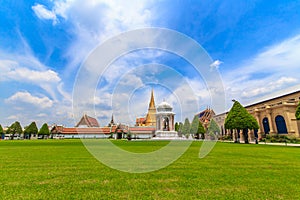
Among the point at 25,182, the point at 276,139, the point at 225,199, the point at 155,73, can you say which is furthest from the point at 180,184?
the point at 276,139

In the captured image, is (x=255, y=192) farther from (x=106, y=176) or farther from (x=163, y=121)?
(x=163, y=121)

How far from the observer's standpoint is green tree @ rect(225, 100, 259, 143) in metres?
37.4

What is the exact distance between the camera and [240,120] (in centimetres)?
3759

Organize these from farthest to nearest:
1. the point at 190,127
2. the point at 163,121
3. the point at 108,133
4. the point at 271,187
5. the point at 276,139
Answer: the point at 108,133 < the point at 190,127 < the point at 163,121 < the point at 276,139 < the point at 271,187

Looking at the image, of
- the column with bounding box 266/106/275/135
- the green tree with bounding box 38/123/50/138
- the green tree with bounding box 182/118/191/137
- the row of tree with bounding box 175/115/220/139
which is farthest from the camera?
the green tree with bounding box 38/123/50/138

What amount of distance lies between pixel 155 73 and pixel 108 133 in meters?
63.4

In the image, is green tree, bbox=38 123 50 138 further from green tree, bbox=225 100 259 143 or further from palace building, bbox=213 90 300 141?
palace building, bbox=213 90 300 141

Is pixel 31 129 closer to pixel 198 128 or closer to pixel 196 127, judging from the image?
pixel 196 127

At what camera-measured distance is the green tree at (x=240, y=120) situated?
3744 centimetres

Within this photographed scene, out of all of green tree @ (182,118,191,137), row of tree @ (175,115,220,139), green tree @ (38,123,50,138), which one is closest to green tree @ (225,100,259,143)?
row of tree @ (175,115,220,139)

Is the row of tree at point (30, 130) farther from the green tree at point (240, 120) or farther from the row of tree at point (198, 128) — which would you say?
the green tree at point (240, 120)

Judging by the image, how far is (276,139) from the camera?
42281 mm

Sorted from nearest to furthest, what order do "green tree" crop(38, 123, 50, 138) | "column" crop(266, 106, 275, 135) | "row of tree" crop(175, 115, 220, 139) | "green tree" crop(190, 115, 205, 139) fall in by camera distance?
"column" crop(266, 106, 275, 135) < "row of tree" crop(175, 115, 220, 139) < "green tree" crop(190, 115, 205, 139) < "green tree" crop(38, 123, 50, 138)

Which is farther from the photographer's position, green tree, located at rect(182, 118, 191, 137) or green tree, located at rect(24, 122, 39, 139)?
green tree, located at rect(24, 122, 39, 139)
